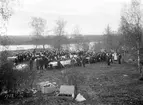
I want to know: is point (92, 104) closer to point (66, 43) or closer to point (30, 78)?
point (30, 78)

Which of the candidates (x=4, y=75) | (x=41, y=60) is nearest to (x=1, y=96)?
(x=4, y=75)

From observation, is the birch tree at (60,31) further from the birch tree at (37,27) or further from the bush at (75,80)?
the bush at (75,80)

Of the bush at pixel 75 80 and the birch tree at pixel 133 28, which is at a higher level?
the birch tree at pixel 133 28

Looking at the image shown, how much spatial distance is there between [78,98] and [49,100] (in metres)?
1.55

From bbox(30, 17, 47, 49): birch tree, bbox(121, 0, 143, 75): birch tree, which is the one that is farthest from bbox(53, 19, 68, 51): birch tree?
bbox(121, 0, 143, 75): birch tree

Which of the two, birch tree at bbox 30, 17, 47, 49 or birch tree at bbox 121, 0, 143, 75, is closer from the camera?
birch tree at bbox 121, 0, 143, 75

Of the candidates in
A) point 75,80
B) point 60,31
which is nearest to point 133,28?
point 75,80

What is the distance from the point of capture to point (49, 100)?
8789 millimetres

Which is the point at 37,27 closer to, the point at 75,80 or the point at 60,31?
the point at 60,31

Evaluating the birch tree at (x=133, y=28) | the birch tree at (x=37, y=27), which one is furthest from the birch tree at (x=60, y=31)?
the birch tree at (x=133, y=28)

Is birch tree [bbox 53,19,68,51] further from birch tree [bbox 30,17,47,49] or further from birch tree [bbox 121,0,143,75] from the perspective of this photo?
birch tree [bbox 121,0,143,75]

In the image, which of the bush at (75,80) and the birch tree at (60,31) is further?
the birch tree at (60,31)

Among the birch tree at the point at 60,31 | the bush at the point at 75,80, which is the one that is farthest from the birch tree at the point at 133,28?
the birch tree at the point at 60,31

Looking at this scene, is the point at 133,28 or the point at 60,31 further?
the point at 60,31
